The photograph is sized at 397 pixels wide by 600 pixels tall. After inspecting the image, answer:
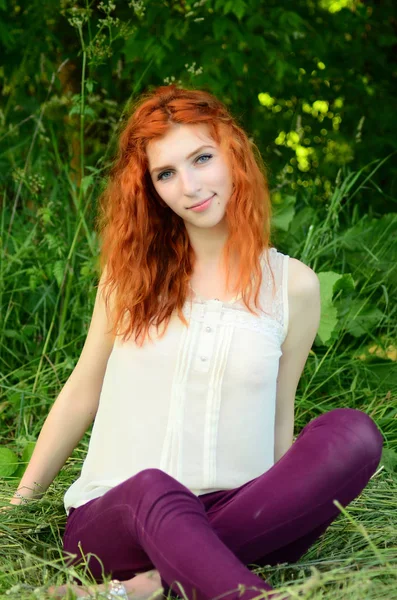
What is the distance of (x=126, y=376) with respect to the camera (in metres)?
2.17

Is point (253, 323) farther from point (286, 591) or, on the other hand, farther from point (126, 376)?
point (286, 591)

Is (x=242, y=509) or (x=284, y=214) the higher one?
(x=284, y=214)

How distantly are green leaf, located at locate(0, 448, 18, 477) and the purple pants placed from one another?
766 millimetres

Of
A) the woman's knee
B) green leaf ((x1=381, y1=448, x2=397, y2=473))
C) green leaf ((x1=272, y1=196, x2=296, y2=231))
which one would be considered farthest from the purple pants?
green leaf ((x1=272, y1=196, x2=296, y2=231))

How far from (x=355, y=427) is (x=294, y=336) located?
38 centimetres

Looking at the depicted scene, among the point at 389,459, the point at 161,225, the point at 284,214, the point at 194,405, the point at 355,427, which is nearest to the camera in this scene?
the point at 355,427

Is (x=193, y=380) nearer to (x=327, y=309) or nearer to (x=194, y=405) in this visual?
(x=194, y=405)

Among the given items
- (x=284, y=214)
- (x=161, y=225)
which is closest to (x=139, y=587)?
(x=161, y=225)

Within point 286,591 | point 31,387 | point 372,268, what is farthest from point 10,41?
point 286,591

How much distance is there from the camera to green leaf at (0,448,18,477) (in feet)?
9.11

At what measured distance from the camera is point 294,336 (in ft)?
7.42

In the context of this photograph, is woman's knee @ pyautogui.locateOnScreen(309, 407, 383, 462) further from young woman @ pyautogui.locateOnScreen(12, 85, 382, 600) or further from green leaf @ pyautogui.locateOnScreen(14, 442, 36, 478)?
green leaf @ pyautogui.locateOnScreen(14, 442, 36, 478)

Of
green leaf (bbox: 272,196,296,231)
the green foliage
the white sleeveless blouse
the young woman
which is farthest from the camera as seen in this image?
green leaf (bbox: 272,196,296,231)

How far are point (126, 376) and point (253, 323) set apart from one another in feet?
1.08
